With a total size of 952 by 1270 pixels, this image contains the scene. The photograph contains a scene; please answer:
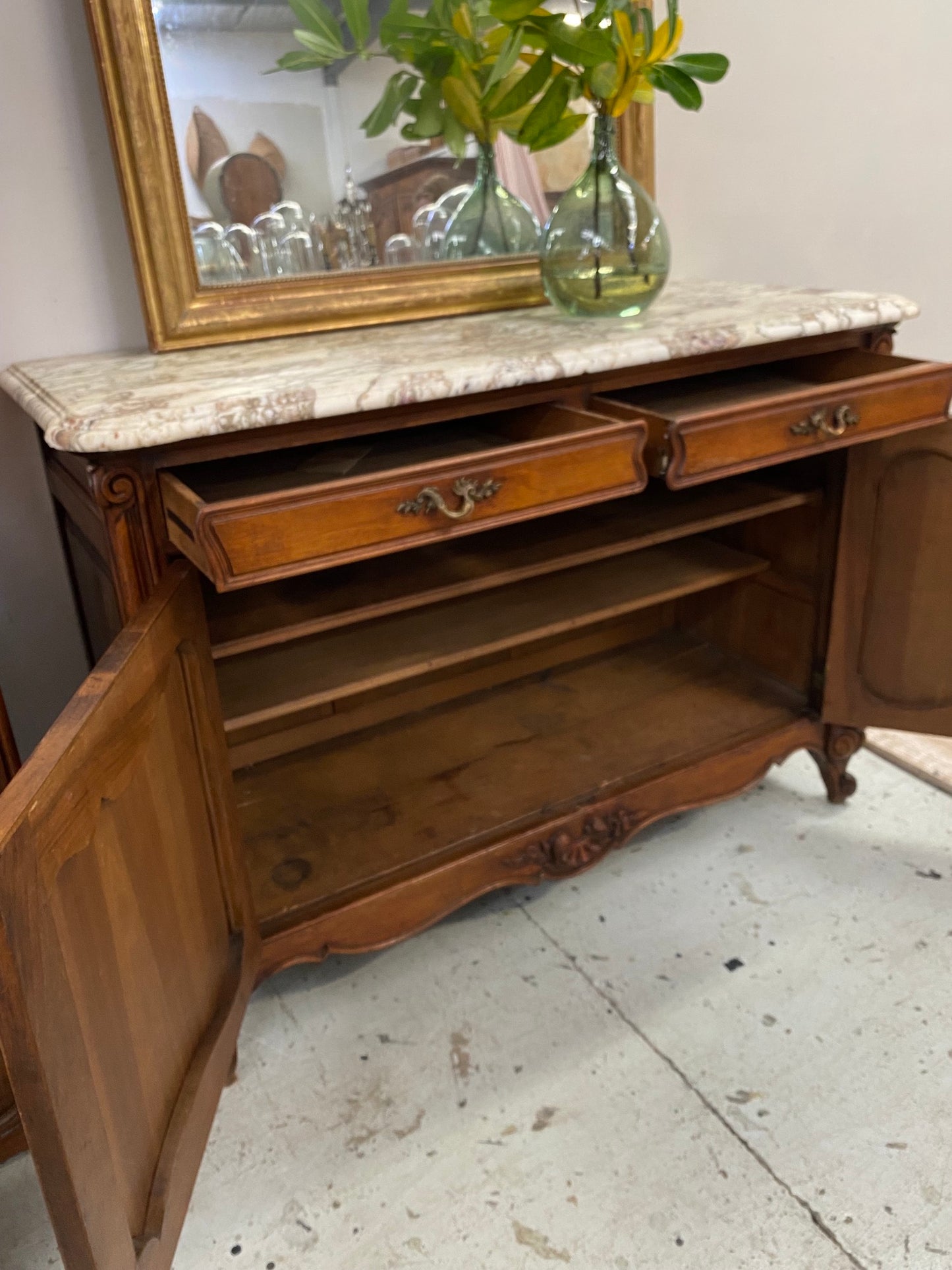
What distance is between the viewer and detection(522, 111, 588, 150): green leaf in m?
1.31

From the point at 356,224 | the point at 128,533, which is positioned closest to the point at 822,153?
the point at 356,224

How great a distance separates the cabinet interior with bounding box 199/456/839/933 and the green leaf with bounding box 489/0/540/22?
66 cm

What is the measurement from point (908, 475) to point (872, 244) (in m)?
0.73

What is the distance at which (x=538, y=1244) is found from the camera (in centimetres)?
106

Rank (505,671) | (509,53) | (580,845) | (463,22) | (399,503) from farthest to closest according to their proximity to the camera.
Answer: (505,671) < (580,845) < (463,22) < (509,53) < (399,503)

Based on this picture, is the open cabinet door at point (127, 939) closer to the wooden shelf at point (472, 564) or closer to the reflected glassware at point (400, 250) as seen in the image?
the wooden shelf at point (472, 564)

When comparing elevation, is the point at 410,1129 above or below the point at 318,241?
below

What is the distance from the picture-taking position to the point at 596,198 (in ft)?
4.28

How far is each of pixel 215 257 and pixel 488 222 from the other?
44 centimetres

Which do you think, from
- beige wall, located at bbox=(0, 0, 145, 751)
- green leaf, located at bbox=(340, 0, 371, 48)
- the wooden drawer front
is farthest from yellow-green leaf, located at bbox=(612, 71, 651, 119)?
beige wall, located at bbox=(0, 0, 145, 751)

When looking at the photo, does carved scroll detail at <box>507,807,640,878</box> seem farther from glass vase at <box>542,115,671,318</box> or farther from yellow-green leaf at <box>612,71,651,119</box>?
yellow-green leaf at <box>612,71,651,119</box>

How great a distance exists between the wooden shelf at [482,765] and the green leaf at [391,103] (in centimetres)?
94

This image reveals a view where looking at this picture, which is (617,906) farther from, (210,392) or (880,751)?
(210,392)

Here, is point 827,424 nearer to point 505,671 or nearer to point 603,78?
point 603,78
